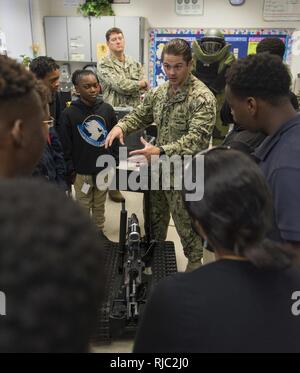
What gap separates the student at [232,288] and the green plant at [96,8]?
5.53 meters

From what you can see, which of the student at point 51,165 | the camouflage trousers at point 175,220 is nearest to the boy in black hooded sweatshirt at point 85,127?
the student at point 51,165

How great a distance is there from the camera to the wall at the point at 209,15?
535 cm

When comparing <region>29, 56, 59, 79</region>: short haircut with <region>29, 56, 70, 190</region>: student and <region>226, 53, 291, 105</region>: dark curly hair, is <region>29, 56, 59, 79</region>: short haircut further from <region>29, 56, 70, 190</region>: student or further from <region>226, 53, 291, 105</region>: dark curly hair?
<region>226, 53, 291, 105</region>: dark curly hair

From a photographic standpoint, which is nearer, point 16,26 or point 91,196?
point 91,196

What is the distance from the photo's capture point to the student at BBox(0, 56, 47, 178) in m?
0.87

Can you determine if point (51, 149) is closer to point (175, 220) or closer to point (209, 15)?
point (175, 220)

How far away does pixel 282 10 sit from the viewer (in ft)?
17.3

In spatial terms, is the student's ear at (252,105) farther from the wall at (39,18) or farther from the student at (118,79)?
the wall at (39,18)

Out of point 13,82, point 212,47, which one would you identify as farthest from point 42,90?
point 212,47

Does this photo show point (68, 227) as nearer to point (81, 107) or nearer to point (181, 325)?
point (181, 325)

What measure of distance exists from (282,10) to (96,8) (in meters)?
2.88

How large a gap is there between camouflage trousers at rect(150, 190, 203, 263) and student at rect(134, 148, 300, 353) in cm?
135

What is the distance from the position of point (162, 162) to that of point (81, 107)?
0.90m

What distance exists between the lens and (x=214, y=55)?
3043 millimetres
